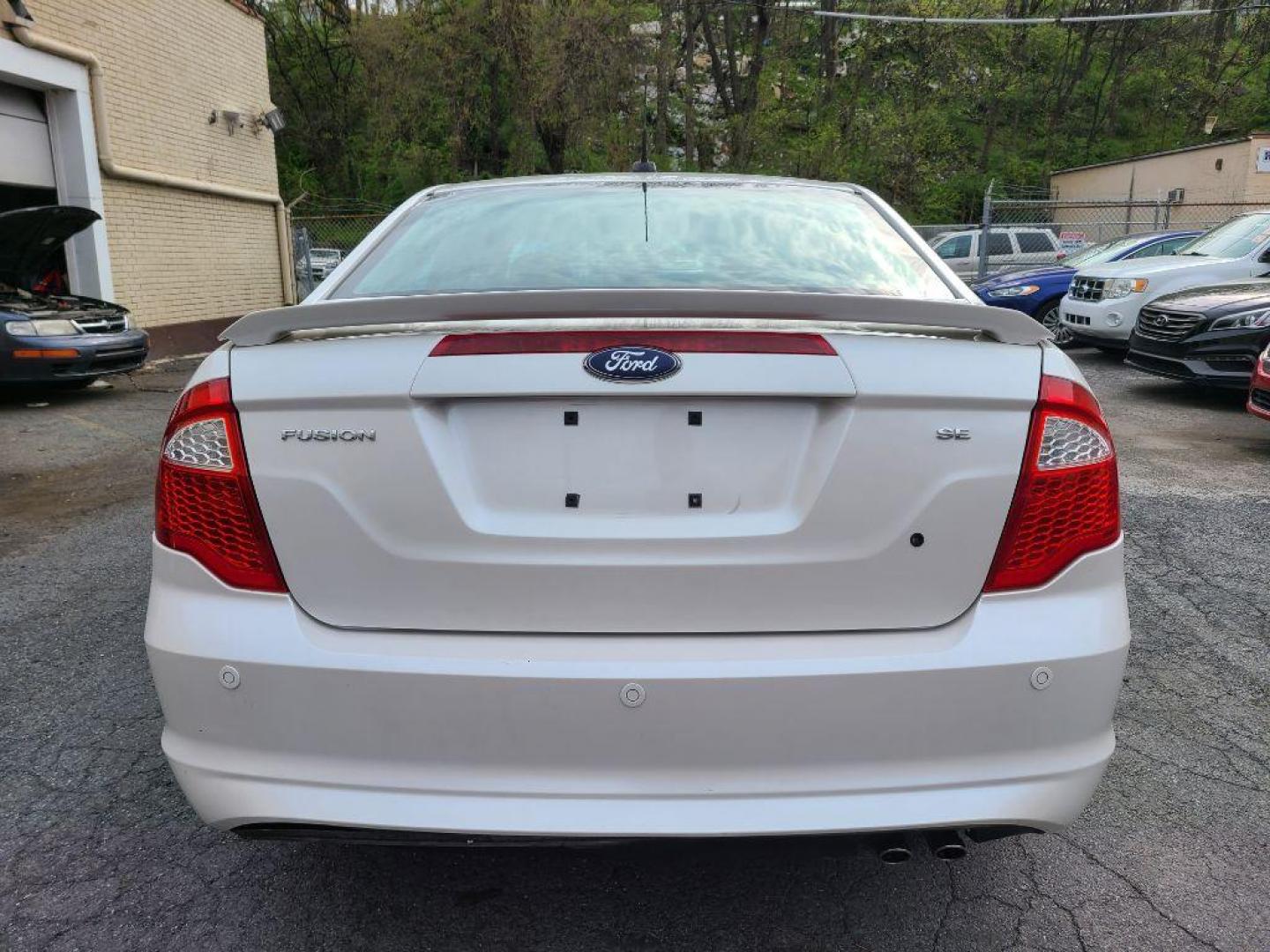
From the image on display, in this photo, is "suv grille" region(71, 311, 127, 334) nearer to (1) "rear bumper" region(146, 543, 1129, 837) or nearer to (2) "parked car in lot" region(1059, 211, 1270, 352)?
(1) "rear bumper" region(146, 543, 1129, 837)

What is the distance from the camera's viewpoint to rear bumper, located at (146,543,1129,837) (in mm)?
1779

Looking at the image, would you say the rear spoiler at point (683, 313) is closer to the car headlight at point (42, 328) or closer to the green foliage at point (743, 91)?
the car headlight at point (42, 328)

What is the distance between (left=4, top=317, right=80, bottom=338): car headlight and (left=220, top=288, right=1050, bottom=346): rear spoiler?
28.7 ft

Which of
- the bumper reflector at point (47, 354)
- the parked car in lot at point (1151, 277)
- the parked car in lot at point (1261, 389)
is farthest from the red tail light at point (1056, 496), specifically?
the parked car in lot at point (1151, 277)

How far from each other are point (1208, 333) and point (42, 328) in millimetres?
10657

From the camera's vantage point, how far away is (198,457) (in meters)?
1.91

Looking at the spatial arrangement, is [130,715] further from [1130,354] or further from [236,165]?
[236,165]

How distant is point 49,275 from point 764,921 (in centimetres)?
1372

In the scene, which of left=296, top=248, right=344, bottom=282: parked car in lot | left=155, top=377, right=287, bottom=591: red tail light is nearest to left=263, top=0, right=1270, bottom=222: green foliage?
left=296, top=248, right=344, bottom=282: parked car in lot

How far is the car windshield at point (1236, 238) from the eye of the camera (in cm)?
1141

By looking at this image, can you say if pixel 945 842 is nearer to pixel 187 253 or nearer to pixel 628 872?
pixel 628 872

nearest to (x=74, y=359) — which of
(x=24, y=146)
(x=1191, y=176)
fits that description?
(x=24, y=146)

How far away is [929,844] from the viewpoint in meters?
1.88

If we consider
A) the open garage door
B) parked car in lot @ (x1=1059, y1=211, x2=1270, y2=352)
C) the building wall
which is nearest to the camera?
parked car in lot @ (x1=1059, y1=211, x2=1270, y2=352)
